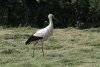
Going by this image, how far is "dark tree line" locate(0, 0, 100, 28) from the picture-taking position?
1498 centimetres

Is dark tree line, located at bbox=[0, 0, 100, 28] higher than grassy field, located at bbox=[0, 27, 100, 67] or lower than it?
higher

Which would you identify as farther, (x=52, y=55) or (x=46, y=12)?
(x=46, y=12)

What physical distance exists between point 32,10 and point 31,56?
9.17 meters

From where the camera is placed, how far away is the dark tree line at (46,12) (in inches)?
590

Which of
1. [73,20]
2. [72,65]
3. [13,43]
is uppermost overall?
[73,20]

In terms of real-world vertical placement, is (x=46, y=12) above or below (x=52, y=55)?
above

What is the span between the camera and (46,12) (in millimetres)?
15977

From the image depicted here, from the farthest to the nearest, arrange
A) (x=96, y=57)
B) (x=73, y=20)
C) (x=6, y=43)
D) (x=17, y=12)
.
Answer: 1. (x=73, y=20)
2. (x=17, y=12)
3. (x=6, y=43)
4. (x=96, y=57)

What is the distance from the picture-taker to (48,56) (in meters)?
7.21

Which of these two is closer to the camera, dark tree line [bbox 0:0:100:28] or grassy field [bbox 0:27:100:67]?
grassy field [bbox 0:27:100:67]

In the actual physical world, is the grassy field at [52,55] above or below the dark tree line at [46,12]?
below

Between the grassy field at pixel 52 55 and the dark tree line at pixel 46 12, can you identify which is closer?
the grassy field at pixel 52 55

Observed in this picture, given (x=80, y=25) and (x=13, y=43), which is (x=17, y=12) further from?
(x=13, y=43)

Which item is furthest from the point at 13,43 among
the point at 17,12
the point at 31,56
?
the point at 17,12
